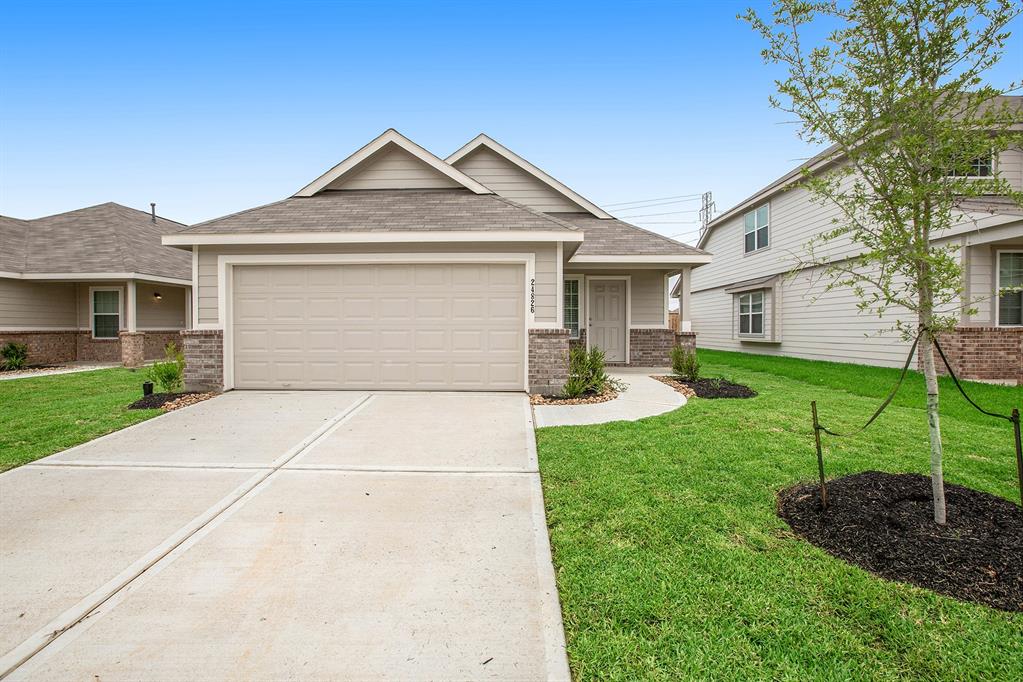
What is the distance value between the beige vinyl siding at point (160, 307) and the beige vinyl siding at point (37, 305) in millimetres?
2355

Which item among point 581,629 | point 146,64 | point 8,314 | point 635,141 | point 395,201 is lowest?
point 581,629

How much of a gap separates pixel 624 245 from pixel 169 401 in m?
10.3

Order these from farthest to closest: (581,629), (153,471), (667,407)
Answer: (667,407), (153,471), (581,629)

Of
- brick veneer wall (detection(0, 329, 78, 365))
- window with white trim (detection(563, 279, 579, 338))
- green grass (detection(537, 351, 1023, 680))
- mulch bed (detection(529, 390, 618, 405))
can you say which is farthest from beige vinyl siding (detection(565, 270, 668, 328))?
brick veneer wall (detection(0, 329, 78, 365))

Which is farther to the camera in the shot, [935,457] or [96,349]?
[96,349]

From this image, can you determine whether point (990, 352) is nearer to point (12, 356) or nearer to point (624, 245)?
point (624, 245)

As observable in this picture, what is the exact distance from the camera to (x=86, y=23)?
1268 cm

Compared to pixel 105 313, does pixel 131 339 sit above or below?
below

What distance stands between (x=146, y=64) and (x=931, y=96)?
1831 centimetres

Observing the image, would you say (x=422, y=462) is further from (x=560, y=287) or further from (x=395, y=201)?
(x=395, y=201)

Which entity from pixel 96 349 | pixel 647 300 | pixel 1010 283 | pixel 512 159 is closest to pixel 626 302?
pixel 647 300

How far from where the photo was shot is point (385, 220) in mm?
8984

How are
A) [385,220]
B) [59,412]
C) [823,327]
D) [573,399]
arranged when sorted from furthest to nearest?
1. [823,327]
2. [385,220]
3. [573,399]
4. [59,412]

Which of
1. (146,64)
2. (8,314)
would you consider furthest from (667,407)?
(8,314)
